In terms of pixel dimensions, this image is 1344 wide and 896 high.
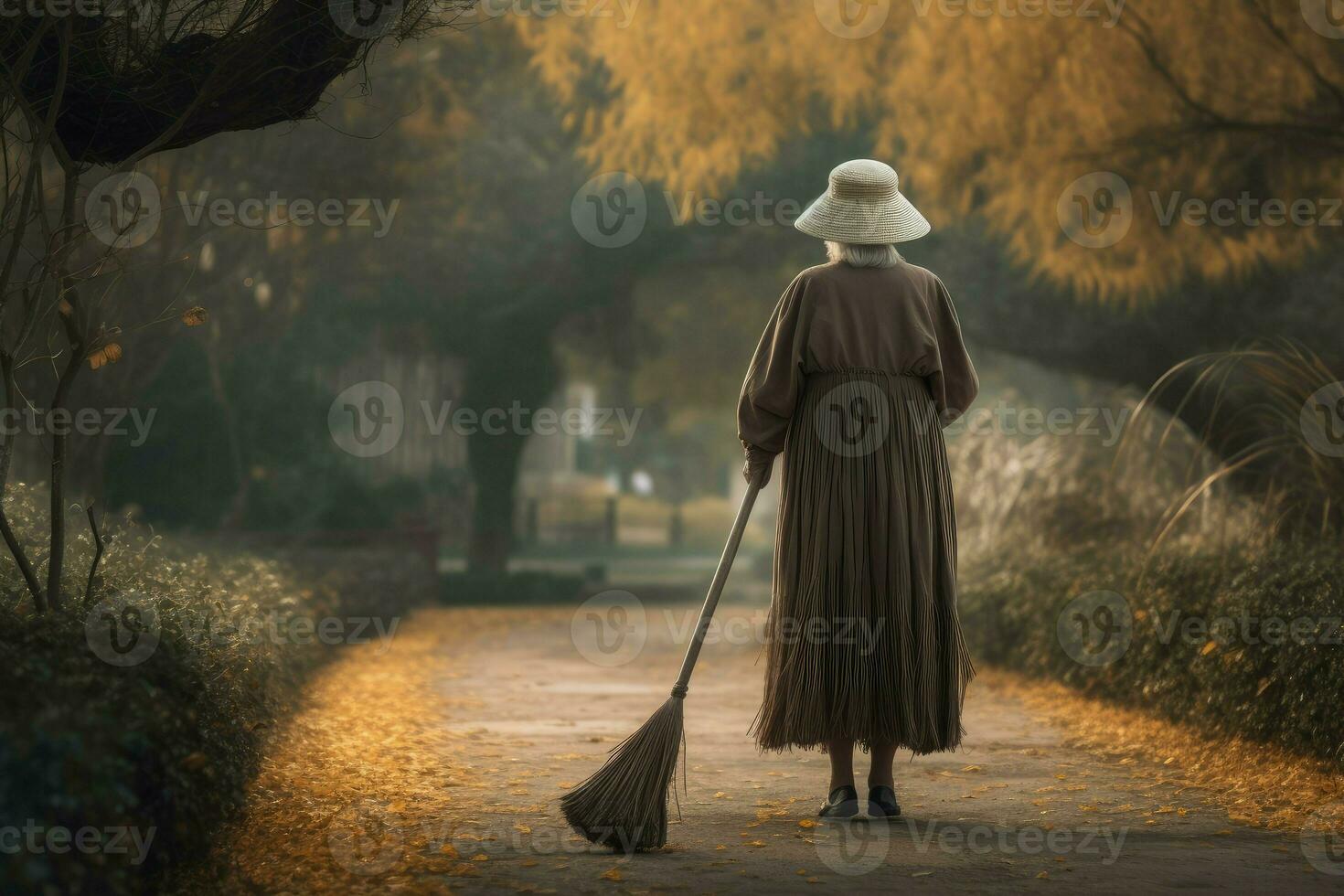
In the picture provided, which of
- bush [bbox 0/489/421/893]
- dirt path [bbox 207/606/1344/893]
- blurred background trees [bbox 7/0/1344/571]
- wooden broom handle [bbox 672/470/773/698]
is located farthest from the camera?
blurred background trees [bbox 7/0/1344/571]

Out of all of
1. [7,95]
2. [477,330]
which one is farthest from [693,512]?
[7,95]

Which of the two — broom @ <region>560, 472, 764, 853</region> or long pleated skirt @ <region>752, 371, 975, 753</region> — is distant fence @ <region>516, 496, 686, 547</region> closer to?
long pleated skirt @ <region>752, 371, 975, 753</region>

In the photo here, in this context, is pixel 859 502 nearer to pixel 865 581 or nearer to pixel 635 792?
pixel 865 581

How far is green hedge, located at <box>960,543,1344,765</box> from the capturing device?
5727mm

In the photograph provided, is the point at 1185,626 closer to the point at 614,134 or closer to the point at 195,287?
the point at 614,134

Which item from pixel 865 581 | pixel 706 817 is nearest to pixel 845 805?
pixel 706 817

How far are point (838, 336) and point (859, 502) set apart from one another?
0.55m

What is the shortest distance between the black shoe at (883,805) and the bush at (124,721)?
2.00 meters

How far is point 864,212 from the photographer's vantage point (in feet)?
16.4

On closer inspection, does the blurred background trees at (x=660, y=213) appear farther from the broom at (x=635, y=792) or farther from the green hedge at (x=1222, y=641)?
the broom at (x=635, y=792)

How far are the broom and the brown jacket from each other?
1.45 ft

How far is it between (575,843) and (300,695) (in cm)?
346

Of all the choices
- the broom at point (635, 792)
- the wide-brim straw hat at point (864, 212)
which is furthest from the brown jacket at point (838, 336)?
the broom at point (635, 792)

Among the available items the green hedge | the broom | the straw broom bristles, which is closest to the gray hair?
the broom
